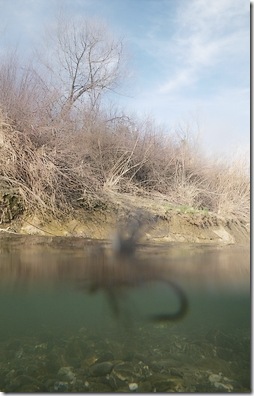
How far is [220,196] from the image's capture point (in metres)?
6.71

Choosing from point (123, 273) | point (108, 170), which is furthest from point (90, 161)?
point (123, 273)

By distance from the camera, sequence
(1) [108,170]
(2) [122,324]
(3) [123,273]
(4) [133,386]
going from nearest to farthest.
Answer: (4) [133,386], (2) [122,324], (3) [123,273], (1) [108,170]

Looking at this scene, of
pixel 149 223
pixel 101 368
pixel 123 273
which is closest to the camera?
pixel 101 368

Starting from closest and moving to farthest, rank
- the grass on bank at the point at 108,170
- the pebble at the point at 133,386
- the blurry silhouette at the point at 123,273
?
the pebble at the point at 133,386 < the blurry silhouette at the point at 123,273 < the grass on bank at the point at 108,170

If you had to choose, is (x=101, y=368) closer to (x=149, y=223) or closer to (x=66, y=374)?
(x=66, y=374)

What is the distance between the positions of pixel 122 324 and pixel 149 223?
2.90 meters

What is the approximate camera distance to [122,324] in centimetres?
213

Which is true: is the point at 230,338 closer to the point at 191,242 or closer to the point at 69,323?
the point at 69,323

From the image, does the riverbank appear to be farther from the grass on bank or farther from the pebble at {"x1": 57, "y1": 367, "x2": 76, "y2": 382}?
the pebble at {"x1": 57, "y1": 367, "x2": 76, "y2": 382}

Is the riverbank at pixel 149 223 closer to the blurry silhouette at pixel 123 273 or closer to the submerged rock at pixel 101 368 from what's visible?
the blurry silhouette at pixel 123 273

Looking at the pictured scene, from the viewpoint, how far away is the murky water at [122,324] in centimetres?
163

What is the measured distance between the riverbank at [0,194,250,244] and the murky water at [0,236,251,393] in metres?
1.37

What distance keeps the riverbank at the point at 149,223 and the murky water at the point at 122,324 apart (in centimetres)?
137

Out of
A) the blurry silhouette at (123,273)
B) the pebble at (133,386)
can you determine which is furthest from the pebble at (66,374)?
the blurry silhouette at (123,273)
